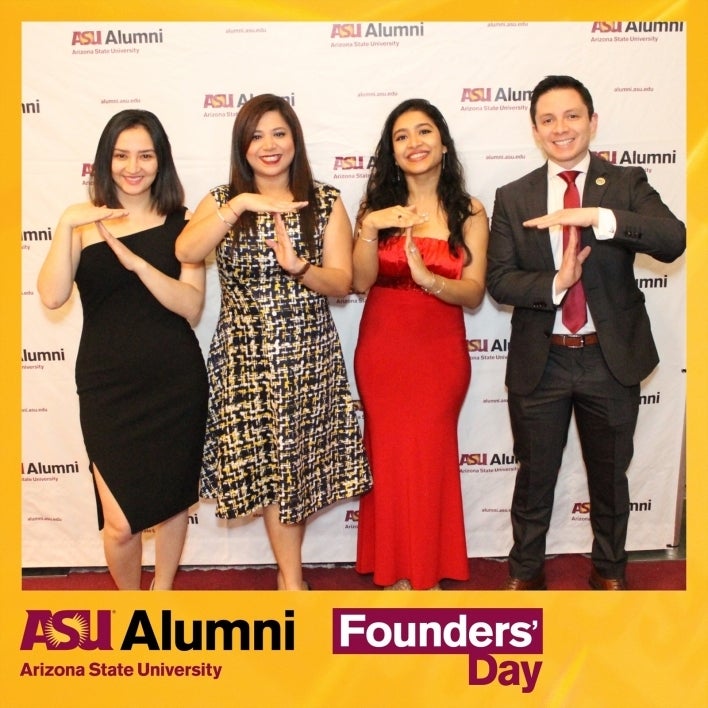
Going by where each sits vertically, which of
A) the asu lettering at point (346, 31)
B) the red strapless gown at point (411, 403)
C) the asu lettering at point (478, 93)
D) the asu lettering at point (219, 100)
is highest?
the asu lettering at point (346, 31)

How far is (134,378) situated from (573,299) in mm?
1432

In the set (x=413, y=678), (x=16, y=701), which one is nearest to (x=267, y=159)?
(x=413, y=678)

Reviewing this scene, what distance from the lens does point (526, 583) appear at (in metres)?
2.99

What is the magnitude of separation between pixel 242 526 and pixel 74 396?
2.68ft

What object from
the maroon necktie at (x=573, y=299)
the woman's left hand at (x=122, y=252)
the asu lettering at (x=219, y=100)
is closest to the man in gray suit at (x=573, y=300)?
the maroon necktie at (x=573, y=299)

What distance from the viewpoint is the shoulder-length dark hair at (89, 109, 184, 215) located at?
2719mm

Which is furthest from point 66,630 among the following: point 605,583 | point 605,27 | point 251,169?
point 605,27

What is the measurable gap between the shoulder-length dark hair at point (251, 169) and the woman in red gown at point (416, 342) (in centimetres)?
20

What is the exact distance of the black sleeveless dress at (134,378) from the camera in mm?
2756

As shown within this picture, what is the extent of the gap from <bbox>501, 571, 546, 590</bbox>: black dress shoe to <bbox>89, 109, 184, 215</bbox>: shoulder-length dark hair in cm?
Answer: 170

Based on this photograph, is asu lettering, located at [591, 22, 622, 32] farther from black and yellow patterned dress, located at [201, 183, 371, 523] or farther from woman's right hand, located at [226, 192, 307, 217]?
woman's right hand, located at [226, 192, 307, 217]

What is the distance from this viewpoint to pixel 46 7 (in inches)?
108

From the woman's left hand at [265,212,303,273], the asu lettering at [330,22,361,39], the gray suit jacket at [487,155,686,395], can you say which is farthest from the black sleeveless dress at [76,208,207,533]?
the gray suit jacket at [487,155,686,395]

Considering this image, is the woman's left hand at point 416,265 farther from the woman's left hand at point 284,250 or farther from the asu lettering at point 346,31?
the asu lettering at point 346,31
